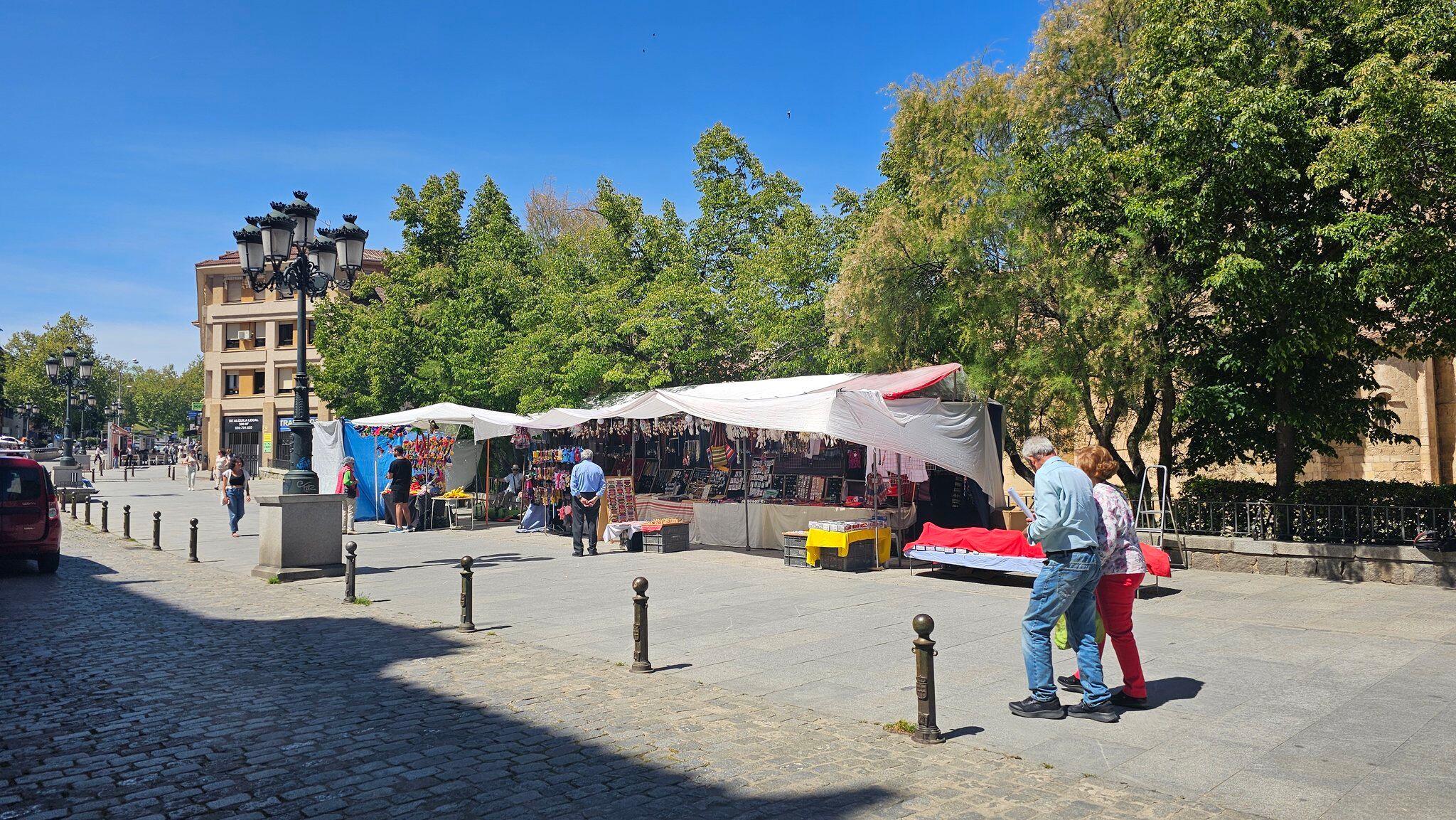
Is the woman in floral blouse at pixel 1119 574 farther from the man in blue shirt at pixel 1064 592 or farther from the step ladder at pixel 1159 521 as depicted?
the step ladder at pixel 1159 521

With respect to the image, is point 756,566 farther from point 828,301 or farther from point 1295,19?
point 1295,19

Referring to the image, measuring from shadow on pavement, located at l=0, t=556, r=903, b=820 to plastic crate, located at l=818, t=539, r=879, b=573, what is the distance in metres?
6.30

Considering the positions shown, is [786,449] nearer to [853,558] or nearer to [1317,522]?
[853,558]

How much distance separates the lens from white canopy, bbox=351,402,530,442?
2095 centimetres

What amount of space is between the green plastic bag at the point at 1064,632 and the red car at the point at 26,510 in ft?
46.0

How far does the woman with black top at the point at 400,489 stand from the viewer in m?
20.6

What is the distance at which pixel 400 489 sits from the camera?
2086 cm

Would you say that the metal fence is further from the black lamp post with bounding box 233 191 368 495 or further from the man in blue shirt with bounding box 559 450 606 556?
the black lamp post with bounding box 233 191 368 495

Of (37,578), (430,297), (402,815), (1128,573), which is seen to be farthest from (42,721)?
(430,297)

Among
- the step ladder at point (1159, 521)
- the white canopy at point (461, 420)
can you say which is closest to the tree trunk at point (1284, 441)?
the step ladder at point (1159, 521)

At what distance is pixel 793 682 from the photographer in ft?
23.9

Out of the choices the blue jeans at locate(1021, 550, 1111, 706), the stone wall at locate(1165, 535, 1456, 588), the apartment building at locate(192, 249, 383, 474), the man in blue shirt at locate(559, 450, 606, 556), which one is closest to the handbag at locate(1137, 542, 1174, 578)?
the blue jeans at locate(1021, 550, 1111, 706)

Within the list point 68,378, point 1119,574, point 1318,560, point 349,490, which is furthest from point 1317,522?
point 68,378

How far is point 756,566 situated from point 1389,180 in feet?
30.5
